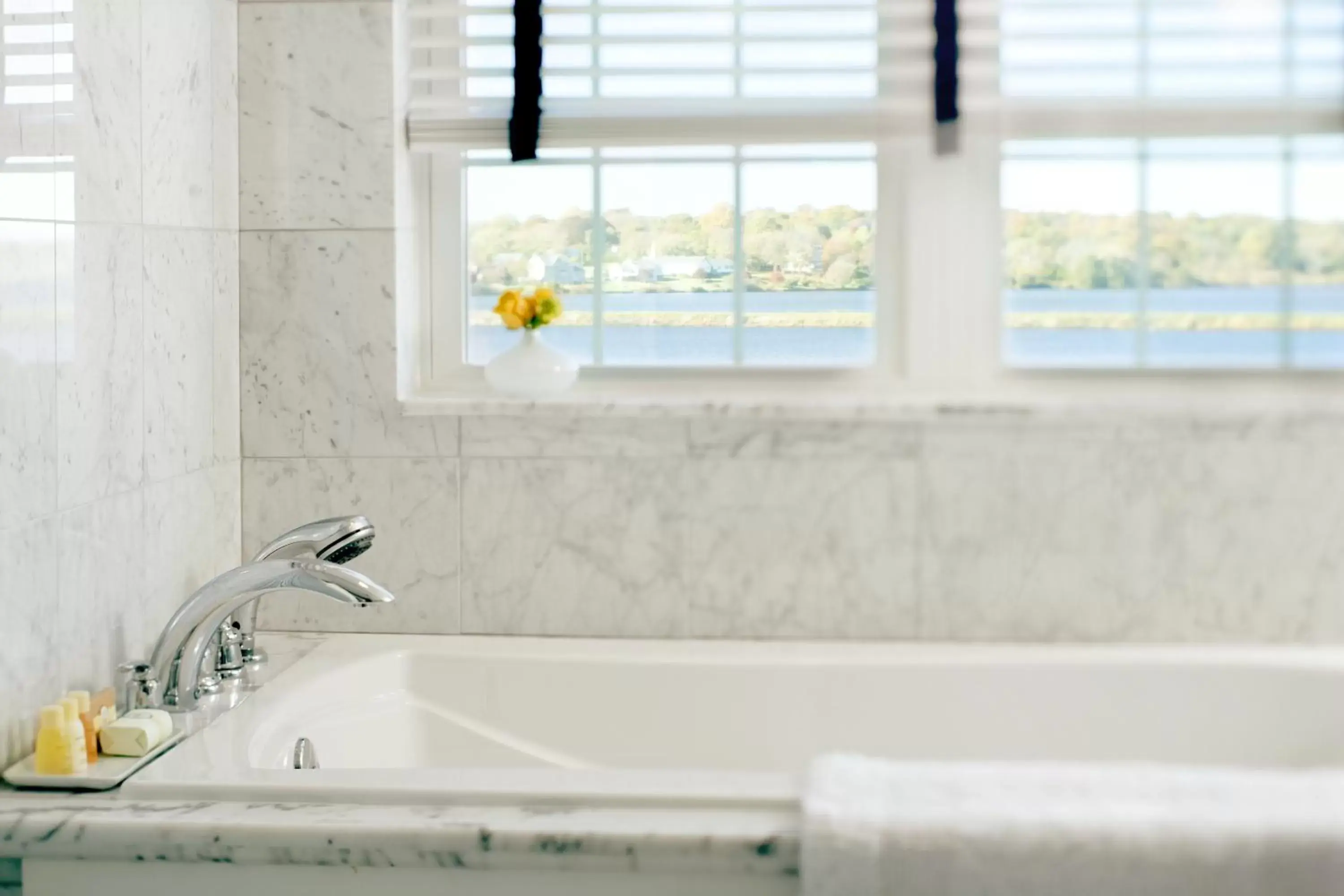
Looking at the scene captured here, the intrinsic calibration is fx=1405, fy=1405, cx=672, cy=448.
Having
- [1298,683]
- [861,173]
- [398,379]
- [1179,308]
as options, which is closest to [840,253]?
[861,173]

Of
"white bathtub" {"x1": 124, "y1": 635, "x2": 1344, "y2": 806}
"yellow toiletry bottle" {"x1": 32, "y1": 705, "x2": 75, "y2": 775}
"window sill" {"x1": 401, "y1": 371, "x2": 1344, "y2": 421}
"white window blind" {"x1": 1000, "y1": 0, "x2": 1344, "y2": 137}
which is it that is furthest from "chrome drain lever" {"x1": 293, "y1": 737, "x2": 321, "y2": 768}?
"white window blind" {"x1": 1000, "y1": 0, "x2": 1344, "y2": 137}

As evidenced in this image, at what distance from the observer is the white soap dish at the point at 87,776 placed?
66.0 inches

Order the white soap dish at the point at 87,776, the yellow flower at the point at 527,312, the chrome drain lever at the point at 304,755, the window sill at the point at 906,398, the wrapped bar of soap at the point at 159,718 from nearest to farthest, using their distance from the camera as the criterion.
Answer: the white soap dish at the point at 87,776 < the wrapped bar of soap at the point at 159,718 < the chrome drain lever at the point at 304,755 < the window sill at the point at 906,398 < the yellow flower at the point at 527,312

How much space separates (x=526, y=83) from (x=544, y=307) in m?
0.42

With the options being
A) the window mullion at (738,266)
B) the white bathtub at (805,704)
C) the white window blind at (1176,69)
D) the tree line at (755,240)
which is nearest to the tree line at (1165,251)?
the white window blind at (1176,69)

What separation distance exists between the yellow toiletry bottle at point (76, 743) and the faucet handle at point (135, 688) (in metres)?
0.19

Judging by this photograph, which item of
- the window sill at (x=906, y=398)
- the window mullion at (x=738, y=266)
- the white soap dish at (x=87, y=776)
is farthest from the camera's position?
the window mullion at (x=738, y=266)

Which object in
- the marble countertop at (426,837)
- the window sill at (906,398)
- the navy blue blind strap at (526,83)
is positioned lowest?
the marble countertop at (426,837)

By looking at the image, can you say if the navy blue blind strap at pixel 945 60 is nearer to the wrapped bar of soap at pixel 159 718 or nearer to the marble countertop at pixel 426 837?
the marble countertop at pixel 426 837

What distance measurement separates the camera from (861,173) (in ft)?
8.64

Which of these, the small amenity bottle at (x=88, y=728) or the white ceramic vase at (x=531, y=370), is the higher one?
the white ceramic vase at (x=531, y=370)

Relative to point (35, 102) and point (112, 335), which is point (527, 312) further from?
point (35, 102)

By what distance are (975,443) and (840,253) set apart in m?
0.46

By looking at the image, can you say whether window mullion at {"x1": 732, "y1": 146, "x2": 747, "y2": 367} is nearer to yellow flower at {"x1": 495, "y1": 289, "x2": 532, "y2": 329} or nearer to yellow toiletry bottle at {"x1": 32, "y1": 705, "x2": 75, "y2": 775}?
yellow flower at {"x1": 495, "y1": 289, "x2": 532, "y2": 329}
